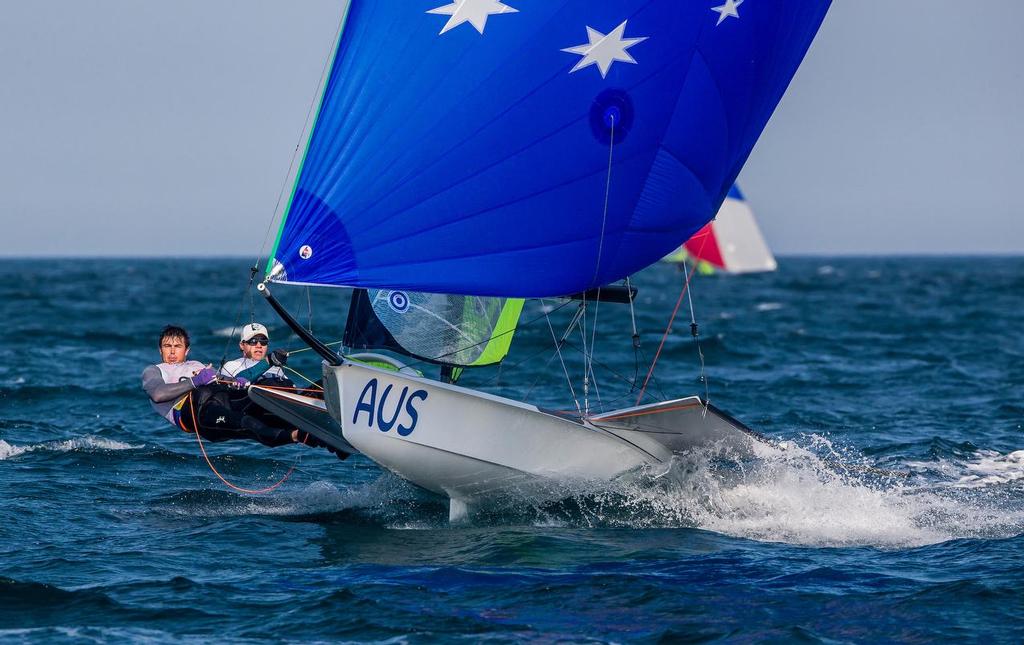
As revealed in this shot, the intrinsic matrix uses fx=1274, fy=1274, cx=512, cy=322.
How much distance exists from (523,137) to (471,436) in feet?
7.29

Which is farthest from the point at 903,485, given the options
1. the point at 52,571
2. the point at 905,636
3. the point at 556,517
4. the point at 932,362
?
the point at 932,362

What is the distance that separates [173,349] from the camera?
10094 millimetres

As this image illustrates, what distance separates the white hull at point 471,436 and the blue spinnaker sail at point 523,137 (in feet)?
2.55

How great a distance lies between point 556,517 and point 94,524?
3540 mm

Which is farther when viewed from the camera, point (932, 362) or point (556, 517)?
point (932, 362)

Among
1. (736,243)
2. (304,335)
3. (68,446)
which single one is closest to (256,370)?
(304,335)

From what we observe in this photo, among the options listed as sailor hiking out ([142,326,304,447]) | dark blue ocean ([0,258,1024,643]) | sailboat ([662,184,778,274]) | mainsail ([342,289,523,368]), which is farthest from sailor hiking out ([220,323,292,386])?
sailboat ([662,184,778,274])

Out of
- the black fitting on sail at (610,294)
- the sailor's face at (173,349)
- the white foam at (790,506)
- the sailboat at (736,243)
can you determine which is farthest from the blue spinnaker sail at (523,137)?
the sailboat at (736,243)

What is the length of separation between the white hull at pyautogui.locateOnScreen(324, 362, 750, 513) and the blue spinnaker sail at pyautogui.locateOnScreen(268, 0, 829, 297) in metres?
0.78

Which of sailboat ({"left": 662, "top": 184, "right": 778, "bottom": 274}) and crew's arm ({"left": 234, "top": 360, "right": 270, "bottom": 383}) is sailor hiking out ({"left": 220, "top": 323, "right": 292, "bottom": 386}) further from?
sailboat ({"left": 662, "top": 184, "right": 778, "bottom": 274})

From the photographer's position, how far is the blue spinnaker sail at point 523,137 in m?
9.05

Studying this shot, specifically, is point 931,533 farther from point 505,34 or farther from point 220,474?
point 220,474

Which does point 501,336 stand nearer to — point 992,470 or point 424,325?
point 424,325

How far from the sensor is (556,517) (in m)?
9.95
